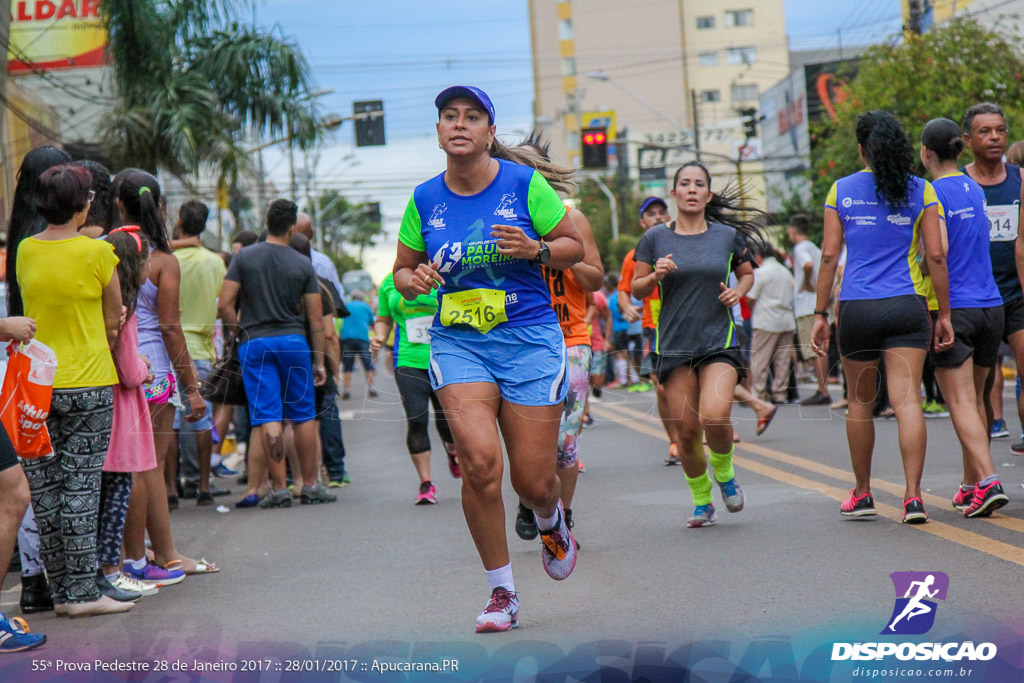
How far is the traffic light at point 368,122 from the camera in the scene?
3228 centimetres

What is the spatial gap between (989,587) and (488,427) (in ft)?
6.74

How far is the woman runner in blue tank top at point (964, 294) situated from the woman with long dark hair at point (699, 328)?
1.13m

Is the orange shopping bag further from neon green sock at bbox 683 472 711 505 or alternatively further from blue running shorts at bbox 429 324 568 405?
neon green sock at bbox 683 472 711 505

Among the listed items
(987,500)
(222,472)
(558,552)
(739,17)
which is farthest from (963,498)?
(739,17)

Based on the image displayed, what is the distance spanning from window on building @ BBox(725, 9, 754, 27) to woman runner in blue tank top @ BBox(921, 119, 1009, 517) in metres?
76.8

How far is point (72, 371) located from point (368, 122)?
27397mm

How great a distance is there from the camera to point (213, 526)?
8.80 m

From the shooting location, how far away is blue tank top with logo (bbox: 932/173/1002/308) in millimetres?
7059

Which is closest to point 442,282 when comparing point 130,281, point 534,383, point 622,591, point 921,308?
point 534,383

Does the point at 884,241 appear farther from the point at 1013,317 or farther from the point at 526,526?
the point at 526,526

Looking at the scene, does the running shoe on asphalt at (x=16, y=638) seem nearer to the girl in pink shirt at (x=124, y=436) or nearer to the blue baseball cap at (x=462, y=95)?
the girl in pink shirt at (x=124, y=436)

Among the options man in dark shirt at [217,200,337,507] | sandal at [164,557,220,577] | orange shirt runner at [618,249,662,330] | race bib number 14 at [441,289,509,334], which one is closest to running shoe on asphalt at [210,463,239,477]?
man in dark shirt at [217,200,337,507]

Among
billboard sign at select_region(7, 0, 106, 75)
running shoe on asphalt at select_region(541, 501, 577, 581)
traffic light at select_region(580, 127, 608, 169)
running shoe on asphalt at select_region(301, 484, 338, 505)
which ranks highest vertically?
billboard sign at select_region(7, 0, 106, 75)

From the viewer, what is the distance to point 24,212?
614cm
